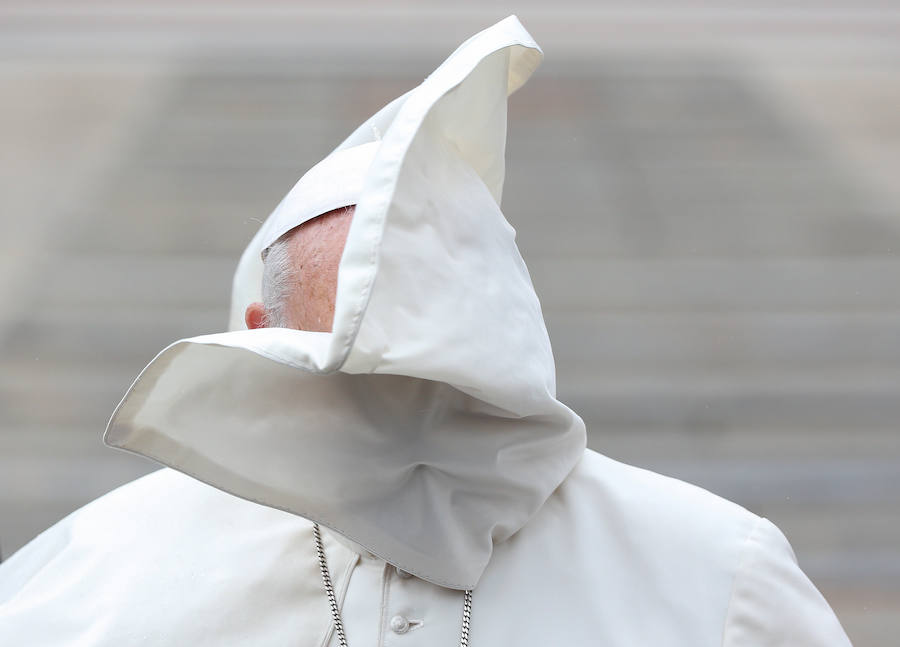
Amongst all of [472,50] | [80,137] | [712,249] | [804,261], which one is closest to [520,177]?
[712,249]

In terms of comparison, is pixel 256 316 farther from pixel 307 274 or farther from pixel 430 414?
pixel 430 414

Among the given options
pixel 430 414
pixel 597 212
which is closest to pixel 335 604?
pixel 430 414

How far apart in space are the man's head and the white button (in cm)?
31

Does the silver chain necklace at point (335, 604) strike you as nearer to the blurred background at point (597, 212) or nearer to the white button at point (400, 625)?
the white button at point (400, 625)

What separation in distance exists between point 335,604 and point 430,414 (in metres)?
0.25

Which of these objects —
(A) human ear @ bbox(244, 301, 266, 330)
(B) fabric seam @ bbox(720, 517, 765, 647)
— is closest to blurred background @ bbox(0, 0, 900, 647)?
(B) fabric seam @ bbox(720, 517, 765, 647)

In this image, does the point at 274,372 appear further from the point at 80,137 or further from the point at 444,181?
the point at 80,137

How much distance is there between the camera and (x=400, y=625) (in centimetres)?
96

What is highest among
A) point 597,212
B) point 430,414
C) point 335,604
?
point 430,414

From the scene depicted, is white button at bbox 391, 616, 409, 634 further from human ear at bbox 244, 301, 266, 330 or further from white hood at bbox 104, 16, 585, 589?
human ear at bbox 244, 301, 266, 330

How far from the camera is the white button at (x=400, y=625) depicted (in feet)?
3.16

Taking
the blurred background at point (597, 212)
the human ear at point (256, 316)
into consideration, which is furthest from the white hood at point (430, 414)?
the blurred background at point (597, 212)

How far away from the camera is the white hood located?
83 cm

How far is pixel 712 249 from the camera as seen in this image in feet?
12.9
